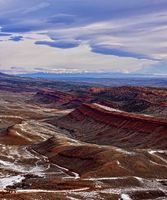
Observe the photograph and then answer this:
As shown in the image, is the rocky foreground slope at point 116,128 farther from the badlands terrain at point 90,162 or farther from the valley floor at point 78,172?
the valley floor at point 78,172

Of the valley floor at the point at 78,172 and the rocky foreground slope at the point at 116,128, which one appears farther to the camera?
the rocky foreground slope at the point at 116,128

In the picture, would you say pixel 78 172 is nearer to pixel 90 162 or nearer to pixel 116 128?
pixel 90 162

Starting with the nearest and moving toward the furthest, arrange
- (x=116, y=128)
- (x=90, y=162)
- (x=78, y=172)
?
(x=78, y=172), (x=90, y=162), (x=116, y=128)

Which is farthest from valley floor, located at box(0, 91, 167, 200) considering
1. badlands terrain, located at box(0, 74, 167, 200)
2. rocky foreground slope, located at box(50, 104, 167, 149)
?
rocky foreground slope, located at box(50, 104, 167, 149)

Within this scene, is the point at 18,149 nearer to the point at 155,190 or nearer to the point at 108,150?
the point at 108,150

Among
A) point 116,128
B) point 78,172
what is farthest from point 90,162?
point 116,128

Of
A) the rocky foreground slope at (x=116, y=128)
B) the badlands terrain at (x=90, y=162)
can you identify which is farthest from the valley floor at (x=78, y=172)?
the rocky foreground slope at (x=116, y=128)

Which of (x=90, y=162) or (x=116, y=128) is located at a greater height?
(x=90, y=162)

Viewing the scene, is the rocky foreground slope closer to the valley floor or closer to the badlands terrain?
the badlands terrain

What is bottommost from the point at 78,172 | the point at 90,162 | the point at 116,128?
the point at 78,172

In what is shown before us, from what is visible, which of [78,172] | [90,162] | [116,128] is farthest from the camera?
[116,128]

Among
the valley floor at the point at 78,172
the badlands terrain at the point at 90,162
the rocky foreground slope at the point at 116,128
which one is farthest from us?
the rocky foreground slope at the point at 116,128

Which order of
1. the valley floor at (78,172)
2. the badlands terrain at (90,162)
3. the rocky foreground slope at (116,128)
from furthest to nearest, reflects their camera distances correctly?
the rocky foreground slope at (116,128)
the badlands terrain at (90,162)
the valley floor at (78,172)

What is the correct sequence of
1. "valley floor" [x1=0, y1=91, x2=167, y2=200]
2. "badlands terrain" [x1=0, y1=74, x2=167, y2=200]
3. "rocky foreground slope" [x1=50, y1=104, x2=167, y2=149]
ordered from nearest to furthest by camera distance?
"valley floor" [x1=0, y1=91, x2=167, y2=200] < "badlands terrain" [x1=0, y1=74, x2=167, y2=200] < "rocky foreground slope" [x1=50, y1=104, x2=167, y2=149]
